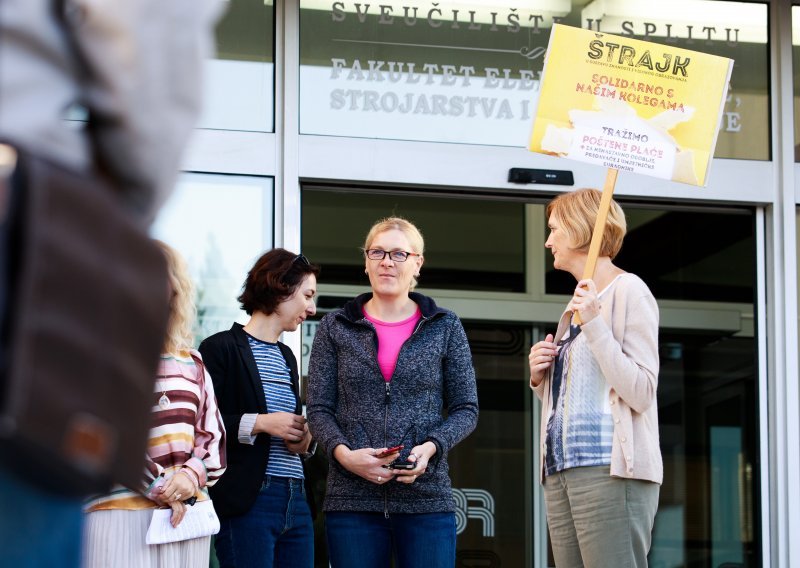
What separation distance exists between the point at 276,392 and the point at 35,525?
3944mm

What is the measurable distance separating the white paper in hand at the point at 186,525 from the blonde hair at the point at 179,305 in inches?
22.6

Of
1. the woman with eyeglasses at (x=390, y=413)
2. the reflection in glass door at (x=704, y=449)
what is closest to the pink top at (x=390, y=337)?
the woman with eyeglasses at (x=390, y=413)

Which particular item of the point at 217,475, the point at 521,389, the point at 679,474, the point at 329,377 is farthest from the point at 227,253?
the point at 679,474

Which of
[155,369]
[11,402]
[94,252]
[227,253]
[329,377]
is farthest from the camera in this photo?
[227,253]

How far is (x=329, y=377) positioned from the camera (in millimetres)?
5098

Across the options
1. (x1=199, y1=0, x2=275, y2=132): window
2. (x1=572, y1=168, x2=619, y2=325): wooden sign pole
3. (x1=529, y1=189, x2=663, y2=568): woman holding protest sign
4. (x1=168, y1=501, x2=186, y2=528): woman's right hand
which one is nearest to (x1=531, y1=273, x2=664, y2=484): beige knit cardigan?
(x1=529, y1=189, x2=663, y2=568): woman holding protest sign

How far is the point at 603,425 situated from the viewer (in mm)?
4512

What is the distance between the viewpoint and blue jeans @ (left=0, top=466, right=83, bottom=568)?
4.45ft

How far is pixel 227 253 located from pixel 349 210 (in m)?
2.21

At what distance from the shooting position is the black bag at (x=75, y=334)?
129cm

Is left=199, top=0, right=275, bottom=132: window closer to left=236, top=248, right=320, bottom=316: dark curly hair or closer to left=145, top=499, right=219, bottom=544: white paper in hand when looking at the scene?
left=236, top=248, right=320, bottom=316: dark curly hair

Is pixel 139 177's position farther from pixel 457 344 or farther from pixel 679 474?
pixel 679 474

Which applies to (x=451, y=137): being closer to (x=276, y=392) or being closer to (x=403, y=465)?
(x=276, y=392)

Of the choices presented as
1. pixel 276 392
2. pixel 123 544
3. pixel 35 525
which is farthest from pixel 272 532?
pixel 35 525
